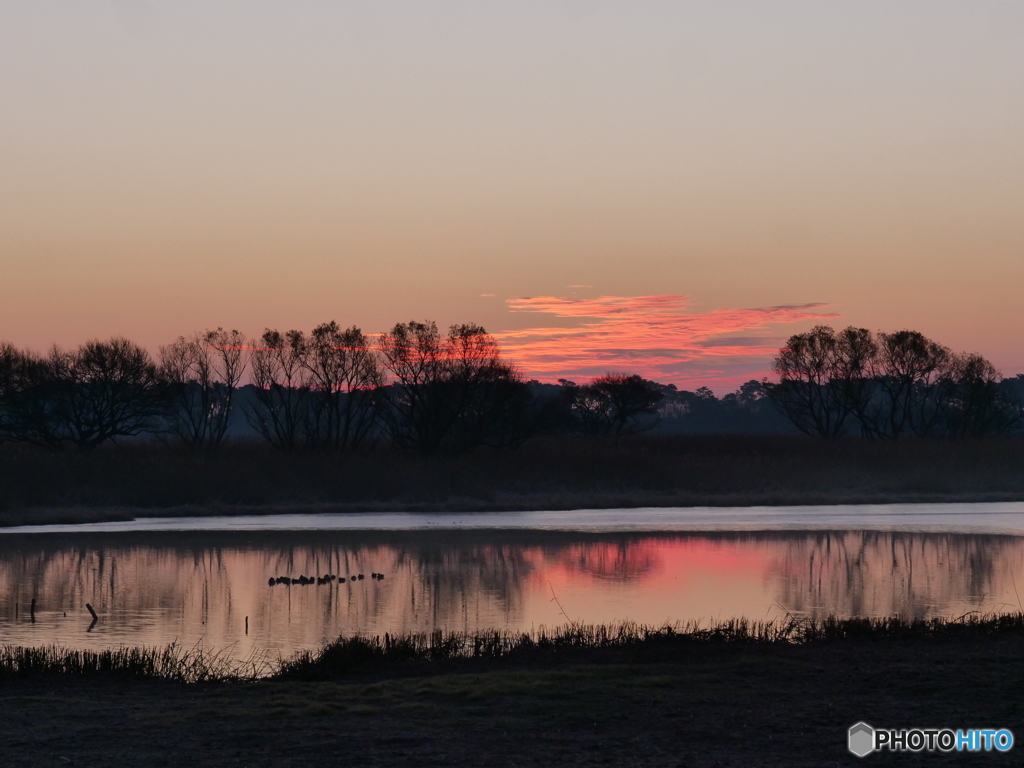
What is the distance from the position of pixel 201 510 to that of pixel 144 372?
97.1 ft

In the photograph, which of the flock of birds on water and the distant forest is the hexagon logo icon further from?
the distant forest

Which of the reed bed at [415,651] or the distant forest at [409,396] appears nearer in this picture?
the reed bed at [415,651]

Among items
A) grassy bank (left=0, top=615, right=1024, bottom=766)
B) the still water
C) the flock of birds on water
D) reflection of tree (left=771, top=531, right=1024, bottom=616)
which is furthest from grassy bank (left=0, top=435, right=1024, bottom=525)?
grassy bank (left=0, top=615, right=1024, bottom=766)

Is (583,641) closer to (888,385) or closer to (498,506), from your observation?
(498,506)

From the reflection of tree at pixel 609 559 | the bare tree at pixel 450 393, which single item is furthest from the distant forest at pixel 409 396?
the reflection of tree at pixel 609 559

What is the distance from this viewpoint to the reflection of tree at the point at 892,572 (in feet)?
68.5

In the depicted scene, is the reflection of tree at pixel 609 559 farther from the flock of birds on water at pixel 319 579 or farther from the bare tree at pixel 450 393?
the bare tree at pixel 450 393

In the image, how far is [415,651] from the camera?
45.9 feet

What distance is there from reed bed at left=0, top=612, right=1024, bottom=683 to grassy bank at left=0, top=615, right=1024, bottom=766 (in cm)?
6

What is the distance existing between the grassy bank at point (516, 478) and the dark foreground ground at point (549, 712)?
1350 inches

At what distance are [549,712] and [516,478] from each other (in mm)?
41570

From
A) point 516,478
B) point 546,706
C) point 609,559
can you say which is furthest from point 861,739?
point 516,478

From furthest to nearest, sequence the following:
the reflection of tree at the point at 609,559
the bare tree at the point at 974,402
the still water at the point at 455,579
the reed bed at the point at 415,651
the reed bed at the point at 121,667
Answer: the bare tree at the point at 974,402 → the reflection of tree at the point at 609,559 → the still water at the point at 455,579 → the reed bed at the point at 415,651 → the reed bed at the point at 121,667

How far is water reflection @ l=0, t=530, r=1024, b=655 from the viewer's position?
1914 centimetres
